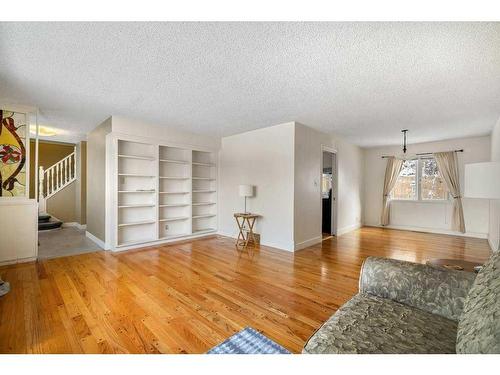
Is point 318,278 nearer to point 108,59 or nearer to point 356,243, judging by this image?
point 356,243

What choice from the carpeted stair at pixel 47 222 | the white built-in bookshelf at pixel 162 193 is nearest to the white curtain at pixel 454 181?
the white built-in bookshelf at pixel 162 193

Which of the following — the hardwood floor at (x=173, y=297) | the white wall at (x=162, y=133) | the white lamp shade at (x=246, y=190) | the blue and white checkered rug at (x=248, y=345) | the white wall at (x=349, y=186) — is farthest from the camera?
the white wall at (x=349, y=186)

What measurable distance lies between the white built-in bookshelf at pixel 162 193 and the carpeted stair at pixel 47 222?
9.39 ft

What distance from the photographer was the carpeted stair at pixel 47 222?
18.5 feet

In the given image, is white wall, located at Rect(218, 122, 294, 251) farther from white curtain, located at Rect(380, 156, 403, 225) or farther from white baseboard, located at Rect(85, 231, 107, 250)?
white curtain, located at Rect(380, 156, 403, 225)

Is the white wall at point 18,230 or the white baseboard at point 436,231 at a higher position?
the white wall at point 18,230

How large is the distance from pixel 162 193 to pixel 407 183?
649cm

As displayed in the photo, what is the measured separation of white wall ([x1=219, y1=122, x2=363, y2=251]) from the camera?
430cm

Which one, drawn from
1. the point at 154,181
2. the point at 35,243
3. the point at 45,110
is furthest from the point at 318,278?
the point at 45,110

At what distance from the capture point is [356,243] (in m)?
4.90

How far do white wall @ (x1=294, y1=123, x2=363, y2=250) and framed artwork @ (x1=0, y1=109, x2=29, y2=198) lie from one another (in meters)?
4.35

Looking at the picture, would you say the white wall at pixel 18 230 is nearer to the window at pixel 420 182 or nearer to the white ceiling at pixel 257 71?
the white ceiling at pixel 257 71

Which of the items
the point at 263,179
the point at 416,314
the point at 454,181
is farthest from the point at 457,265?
the point at 454,181

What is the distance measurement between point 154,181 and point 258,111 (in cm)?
251
